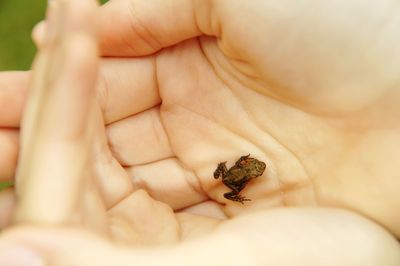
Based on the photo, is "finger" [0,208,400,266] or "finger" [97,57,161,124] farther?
"finger" [97,57,161,124]

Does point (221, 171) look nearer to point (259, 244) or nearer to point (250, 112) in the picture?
point (250, 112)

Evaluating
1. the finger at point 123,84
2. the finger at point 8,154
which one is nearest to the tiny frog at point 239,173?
the finger at point 123,84

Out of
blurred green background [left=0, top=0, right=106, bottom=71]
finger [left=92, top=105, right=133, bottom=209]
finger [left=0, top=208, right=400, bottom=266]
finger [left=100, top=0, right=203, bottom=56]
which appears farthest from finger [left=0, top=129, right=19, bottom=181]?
blurred green background [left=0, top=0, right=106, bottom=71]

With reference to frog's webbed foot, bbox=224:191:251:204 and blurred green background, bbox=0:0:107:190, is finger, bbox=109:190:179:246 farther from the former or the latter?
blurred green background, bbox=0:0:107:190

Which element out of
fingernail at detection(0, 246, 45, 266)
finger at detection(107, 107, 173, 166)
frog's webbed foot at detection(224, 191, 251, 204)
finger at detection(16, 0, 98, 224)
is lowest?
frog's webbed foot at detection(224, 191, 251, 204)

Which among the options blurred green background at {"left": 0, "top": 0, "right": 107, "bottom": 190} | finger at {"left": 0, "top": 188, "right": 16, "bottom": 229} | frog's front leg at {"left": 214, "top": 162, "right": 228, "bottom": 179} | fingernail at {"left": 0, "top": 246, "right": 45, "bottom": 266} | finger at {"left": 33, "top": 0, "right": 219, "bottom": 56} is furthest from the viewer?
blurred green background at {"left": 0, "top": 0, "right": 107, "bottom": 190}

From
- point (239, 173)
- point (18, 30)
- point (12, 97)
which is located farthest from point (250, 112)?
point (18, 30)

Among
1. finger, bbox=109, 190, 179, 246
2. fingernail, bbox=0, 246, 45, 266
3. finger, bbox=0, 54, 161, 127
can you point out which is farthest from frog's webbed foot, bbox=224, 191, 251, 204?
fingernail, bbox=0, 246, 45, 266

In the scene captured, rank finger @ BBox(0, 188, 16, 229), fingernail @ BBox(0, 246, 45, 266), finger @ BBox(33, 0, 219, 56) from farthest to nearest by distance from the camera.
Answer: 1. finger @ BBox(33, 0, 219, 56)
2. finger @ BBox(0, 188, 16, 229)
3. fingernail @ BBox(0, 246, 45, 266)

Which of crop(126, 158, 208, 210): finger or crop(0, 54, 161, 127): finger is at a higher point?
crop(0, 54, 161, 127): finger
